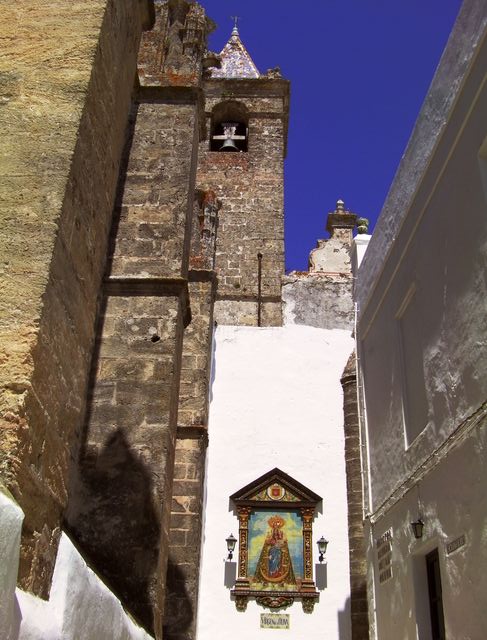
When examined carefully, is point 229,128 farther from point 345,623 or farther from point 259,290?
point 345,623

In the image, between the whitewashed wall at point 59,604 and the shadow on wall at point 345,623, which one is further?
the shadow on wall at point 345,623

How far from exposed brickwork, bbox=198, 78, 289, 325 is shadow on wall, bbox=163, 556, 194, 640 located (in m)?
7.48

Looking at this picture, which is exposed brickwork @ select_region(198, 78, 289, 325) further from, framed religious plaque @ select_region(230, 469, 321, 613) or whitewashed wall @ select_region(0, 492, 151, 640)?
whitewashed wall @ select_region(0, 492, 151, 640)

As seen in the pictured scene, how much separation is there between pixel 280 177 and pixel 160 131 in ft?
40.7

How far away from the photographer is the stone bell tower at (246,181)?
1591 centimetres

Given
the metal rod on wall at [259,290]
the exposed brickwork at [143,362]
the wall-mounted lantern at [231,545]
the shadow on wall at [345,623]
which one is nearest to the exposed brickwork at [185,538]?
the wall-mounted lantern at [231,545]

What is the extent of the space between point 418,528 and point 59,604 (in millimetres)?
4051

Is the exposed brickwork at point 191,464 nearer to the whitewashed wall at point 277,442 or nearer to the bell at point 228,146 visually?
the whitewashed wall at point 277,442

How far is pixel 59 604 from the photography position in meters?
2.58

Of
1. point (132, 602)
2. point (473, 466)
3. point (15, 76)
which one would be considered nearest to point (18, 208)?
point (15, 76)

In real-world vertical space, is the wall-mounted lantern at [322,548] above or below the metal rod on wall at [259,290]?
below

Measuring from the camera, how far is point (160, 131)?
19.5 ft

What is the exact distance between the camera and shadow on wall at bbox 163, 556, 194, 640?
7.87 meters

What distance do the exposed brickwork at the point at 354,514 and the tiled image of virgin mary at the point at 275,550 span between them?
97 centimetres
